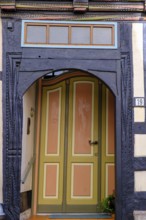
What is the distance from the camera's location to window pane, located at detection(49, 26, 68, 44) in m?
4.95

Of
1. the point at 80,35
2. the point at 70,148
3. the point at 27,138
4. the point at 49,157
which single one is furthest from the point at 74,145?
the point at 80,35

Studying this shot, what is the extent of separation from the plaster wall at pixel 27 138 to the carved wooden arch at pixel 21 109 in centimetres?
22

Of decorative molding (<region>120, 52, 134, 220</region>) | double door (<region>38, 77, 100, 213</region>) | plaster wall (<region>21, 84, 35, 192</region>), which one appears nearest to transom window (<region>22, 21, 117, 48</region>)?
decorative molding (<region>120, 52, 134, 220</region>)

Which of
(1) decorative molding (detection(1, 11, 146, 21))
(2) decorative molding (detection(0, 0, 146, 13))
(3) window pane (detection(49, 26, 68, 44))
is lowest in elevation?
(3) window pane (detection(49, 26, 68, 44))

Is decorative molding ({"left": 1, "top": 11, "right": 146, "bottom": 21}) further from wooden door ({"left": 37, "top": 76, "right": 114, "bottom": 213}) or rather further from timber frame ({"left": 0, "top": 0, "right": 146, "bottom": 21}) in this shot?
wooden door ({"left": 37, "top": 76, "right": 114, "bottom": 213})

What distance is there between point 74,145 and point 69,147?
81 mm

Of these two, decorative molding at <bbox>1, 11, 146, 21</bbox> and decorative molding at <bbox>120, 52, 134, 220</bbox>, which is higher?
decorative molding at <bbox>1, 11, 146, 21</bbox>

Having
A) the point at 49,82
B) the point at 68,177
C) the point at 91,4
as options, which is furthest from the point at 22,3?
the point at 68,177

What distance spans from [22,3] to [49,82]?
1.27m

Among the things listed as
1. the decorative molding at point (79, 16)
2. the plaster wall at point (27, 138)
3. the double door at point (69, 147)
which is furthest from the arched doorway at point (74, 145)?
the decorative molding at point (79, 16)

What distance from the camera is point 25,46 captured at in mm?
4930

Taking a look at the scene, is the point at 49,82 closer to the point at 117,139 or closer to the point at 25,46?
the point at 25,46

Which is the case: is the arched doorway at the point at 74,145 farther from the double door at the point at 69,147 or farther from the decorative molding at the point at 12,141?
the decorative molding at the point at 12,141

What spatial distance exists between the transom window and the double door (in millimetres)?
893
